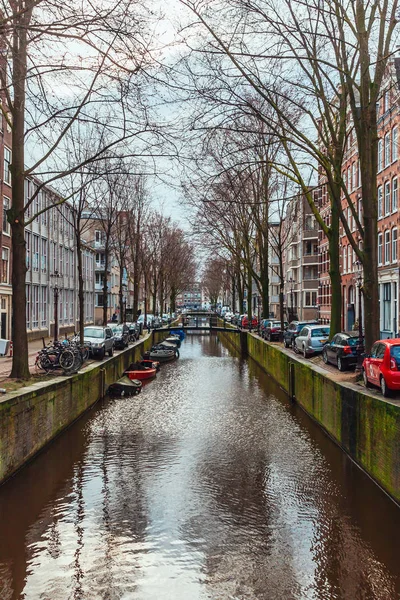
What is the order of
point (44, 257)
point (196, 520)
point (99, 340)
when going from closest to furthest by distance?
point (196, 520) < point (99, 340) < point (44, 257)

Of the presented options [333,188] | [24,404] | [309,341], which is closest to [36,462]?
[24,404]

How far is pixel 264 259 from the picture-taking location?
140 feet

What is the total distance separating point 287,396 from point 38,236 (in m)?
25.1

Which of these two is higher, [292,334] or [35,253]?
[35,253]

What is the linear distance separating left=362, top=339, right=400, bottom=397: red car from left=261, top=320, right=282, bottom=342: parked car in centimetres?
2480

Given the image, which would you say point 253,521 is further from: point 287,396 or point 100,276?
point 100,276

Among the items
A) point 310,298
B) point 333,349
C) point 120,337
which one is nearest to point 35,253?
point 120,337

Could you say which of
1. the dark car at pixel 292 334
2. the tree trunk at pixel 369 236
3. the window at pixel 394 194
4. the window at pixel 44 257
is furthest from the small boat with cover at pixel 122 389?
the window at pixel 44 257

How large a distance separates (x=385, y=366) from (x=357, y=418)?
1.45m

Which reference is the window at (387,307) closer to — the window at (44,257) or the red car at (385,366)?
the red car at (385,366)

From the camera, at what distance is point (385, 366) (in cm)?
1433

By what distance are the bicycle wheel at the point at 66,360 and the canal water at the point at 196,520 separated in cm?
223

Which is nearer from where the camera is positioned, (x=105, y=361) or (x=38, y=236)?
(x=105, y=361)

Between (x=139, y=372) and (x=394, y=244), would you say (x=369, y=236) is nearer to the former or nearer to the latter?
(x=139, y=372)
